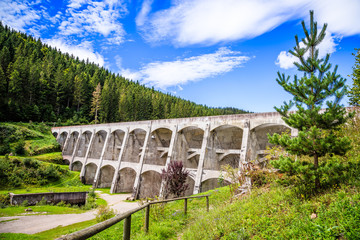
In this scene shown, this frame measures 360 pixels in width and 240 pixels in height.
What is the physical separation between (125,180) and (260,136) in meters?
18.1

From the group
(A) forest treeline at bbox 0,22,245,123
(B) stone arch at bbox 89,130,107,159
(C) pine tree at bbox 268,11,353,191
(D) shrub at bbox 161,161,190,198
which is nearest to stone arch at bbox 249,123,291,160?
(D) shrub at bbox 161,161,190,198

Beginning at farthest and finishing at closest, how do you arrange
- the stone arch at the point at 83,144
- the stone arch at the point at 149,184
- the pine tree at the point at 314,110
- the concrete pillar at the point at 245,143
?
1. the stone arch at the point at 83,144
2. the stone arch at the point at 149,184
3. the concrete pillar at the point at 245,143
4. the pine tree at the point at 314,110

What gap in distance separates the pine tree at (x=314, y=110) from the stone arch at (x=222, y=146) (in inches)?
500

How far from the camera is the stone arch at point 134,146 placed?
26.8 metres

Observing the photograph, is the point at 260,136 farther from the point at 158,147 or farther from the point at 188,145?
the point at 158,147

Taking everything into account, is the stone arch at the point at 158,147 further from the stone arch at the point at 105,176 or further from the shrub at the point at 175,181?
the shrub at the point at 175,181

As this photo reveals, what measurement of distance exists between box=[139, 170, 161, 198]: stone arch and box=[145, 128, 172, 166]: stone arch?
1.79 metres

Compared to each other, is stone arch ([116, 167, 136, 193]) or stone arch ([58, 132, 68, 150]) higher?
stone arch ([58, 132, 68, 150])

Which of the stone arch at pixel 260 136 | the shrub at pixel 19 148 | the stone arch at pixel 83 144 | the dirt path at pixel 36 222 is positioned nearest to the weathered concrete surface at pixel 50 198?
the dirt path at pixel 36 222

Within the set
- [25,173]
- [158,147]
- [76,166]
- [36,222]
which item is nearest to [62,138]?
[76,166]

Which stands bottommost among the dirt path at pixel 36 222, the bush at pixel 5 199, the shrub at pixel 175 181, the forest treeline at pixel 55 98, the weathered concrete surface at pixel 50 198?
the weathered concrete surface at pixel 50 198

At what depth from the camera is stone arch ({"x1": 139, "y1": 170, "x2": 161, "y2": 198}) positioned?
21.9 m

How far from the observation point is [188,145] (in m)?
23.0

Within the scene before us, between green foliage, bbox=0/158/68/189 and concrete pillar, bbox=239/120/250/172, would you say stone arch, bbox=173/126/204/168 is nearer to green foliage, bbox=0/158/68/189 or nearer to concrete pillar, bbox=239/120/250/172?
concrete pillar, bbox=239/120/250/172
